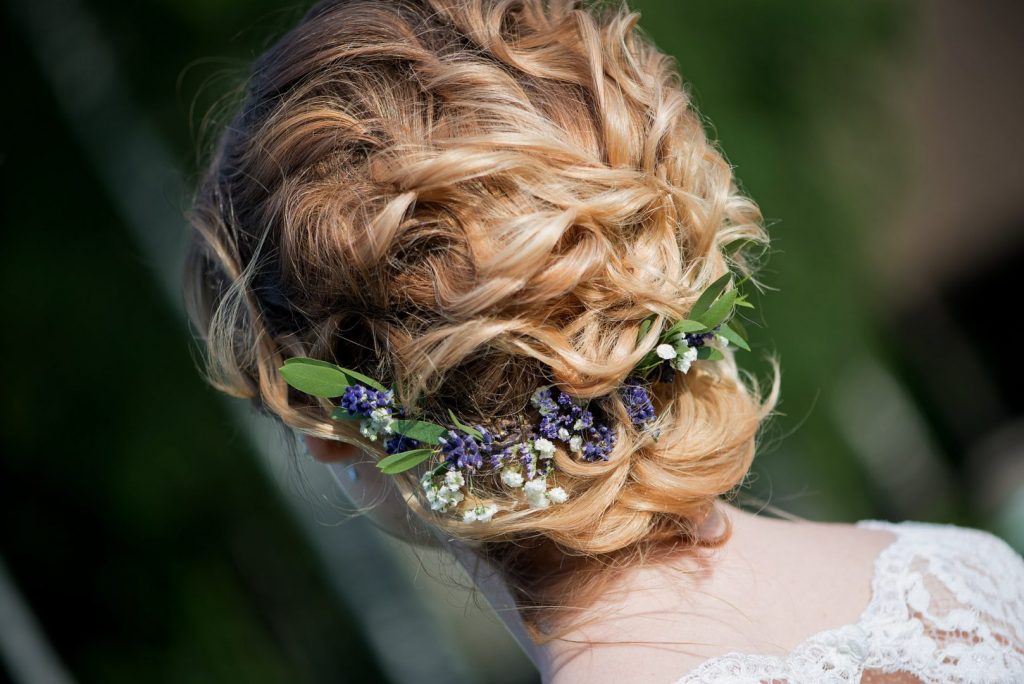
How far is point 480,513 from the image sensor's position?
1385 mm

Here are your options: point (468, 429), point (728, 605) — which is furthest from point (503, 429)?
point (728, 605)

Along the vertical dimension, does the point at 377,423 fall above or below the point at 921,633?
above

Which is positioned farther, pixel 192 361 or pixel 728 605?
pixel 192 361

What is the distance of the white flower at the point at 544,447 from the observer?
4.49 ft

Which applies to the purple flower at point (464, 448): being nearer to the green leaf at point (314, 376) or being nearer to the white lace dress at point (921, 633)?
the green leaf at point (314, 376)

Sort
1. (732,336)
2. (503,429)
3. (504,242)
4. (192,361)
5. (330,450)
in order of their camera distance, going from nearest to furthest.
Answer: (504,242)
(503,429)
(732,336)
(330,450)
(192,361)

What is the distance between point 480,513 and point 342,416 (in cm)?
30

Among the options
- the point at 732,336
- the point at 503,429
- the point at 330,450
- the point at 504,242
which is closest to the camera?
the point at 504,242

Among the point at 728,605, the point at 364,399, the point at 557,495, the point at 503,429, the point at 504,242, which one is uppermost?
the point at 504,242

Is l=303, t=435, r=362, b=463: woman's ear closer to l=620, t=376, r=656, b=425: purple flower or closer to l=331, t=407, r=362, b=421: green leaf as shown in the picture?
l=331, t=407, r=362, b=421: green leaf

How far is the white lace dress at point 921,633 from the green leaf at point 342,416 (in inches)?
27.2

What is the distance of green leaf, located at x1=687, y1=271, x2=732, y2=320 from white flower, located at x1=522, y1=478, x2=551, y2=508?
387 mm

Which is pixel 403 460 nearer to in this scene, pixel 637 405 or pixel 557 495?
pixel 557 495

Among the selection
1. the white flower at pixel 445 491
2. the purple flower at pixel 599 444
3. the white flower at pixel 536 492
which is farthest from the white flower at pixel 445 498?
the purple flower at pixel 599 444
